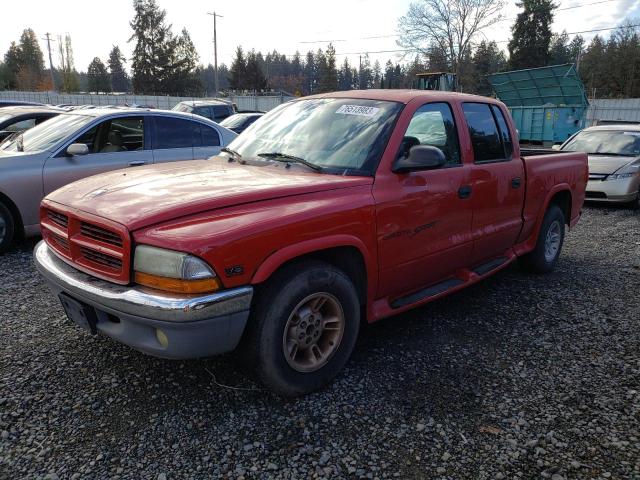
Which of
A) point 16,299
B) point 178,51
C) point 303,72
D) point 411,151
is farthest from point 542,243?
point 303,72

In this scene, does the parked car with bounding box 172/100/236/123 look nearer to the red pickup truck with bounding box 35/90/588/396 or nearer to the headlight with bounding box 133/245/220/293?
the red pickup truck with bounding box 35/90/588/396

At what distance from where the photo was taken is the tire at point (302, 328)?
2.72m

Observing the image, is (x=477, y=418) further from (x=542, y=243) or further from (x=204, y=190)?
(x=542, y=243)

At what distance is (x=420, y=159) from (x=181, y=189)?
60.3 inches

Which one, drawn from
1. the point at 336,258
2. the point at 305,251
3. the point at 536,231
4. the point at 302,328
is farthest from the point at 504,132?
the point at 302,328

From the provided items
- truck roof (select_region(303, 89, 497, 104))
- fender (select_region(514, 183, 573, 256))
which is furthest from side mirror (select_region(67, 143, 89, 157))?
fender (select_region(514, 183, 573, 256))

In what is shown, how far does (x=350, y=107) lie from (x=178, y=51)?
70874 mm

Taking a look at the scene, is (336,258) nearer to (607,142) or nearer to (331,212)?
(331,212)

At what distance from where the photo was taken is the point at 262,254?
262 centimetres

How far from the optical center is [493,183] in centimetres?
425

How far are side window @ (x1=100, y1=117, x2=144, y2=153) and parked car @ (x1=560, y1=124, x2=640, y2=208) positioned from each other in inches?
315

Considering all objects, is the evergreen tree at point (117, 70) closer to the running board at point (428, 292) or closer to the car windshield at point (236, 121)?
the car windshield at point (236, 121)

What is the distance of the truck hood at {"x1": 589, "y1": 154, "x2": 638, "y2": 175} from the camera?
9.37 metres

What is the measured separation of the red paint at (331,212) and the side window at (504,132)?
0.32ft
